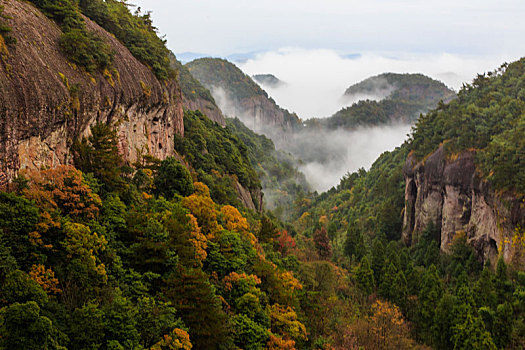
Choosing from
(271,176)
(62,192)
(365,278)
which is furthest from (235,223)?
(271,176)

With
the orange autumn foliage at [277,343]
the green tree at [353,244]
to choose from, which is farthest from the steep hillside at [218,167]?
the orange autumn foliage at [277,343]

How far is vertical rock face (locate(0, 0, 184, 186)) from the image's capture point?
20.9m

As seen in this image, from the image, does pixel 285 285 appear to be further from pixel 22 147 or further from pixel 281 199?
pixel 281 199

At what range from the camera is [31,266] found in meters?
18.7

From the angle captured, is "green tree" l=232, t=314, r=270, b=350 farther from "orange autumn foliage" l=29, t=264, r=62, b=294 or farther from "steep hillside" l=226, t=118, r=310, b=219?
"steep hillside" l=226, t=118, r=310, b=219

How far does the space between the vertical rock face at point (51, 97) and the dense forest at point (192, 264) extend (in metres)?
0.85

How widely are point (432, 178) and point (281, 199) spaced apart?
68.3m

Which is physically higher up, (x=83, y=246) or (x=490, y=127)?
(x=490, y=127)

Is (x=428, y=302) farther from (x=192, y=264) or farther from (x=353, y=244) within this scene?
(x=192, y=264)

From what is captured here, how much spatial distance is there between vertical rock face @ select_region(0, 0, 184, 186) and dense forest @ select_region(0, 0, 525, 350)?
85 cm

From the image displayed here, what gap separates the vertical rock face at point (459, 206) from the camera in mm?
51031

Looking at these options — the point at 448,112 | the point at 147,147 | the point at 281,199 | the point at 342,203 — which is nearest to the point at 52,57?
the point at 147,147

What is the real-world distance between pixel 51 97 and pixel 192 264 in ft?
36.2

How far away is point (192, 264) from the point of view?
82.8 feet
